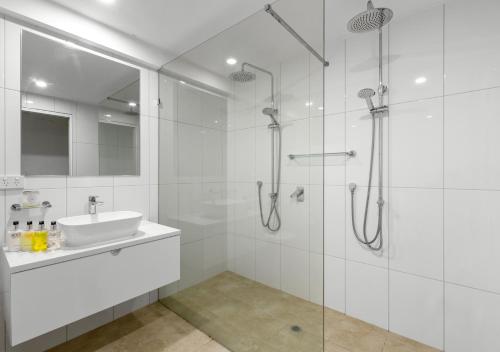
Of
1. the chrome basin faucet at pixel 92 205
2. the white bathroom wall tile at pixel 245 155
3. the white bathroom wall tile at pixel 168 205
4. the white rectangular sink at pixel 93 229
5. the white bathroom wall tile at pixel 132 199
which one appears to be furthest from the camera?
the white bathroom wall tile at pixel 168 205

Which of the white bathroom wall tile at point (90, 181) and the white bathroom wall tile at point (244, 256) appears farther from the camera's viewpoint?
the white bathroom wall tile at point (90, 181)

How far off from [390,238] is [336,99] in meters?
1.28

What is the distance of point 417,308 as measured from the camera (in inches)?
70.7

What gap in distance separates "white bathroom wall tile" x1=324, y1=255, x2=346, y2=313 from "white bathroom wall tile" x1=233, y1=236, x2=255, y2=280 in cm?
99

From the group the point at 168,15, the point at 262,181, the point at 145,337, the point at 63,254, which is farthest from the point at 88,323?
the point at 168,15

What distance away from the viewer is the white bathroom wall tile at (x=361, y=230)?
196 cm

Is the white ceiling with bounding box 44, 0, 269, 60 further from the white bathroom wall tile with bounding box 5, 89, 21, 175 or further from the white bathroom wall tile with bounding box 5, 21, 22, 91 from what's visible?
→ the white bathroom wall tile with bounding box 5, 89, 21, 175

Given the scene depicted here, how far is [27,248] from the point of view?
1.46 meters

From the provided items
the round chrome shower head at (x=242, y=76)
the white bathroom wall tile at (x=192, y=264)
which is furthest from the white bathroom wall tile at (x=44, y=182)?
the round chrome shower head at (x=242, y=76)

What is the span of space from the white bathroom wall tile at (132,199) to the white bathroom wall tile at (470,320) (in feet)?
8.24

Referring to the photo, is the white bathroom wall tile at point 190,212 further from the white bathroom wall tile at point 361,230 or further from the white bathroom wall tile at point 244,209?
the white bathroom wall tile at point 361,230

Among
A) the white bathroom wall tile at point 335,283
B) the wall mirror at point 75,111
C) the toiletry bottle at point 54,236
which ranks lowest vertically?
the white bathroom wall tile at point 335,283

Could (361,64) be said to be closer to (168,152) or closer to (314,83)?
(314,83)

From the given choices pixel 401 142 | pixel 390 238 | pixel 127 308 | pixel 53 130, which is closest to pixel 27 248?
pixel 53 130
